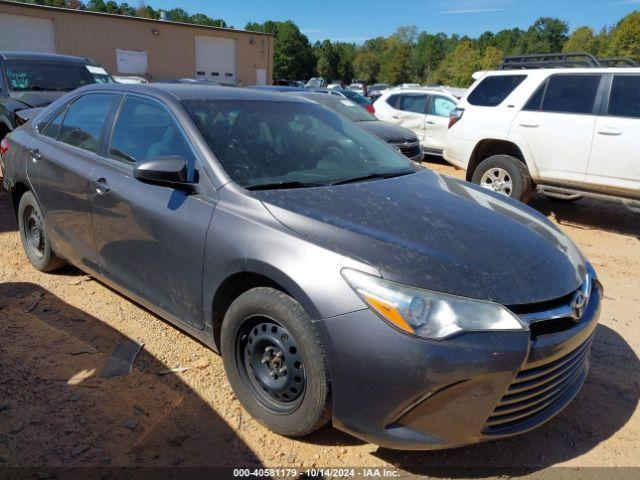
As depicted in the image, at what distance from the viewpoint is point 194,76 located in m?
35.6

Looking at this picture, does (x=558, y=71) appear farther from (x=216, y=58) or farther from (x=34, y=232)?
(x=216, y=58)

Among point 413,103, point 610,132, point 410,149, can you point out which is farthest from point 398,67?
point 610,132

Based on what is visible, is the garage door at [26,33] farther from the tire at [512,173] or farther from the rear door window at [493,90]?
the tire at [512,173]

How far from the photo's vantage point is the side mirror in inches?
108

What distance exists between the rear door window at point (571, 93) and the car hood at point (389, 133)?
2638mm

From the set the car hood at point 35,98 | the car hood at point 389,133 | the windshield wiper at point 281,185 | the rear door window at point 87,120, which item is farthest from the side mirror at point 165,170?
the car hood at point 389,133

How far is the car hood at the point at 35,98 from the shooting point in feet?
24.1

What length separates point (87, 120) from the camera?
150 inches

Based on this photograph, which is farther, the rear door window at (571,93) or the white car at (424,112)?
the white car at (424,112)

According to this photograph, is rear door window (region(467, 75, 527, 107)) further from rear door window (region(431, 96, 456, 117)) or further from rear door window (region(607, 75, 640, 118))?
rear door window (region(431, 96, 456, 117))

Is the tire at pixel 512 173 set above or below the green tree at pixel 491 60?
below

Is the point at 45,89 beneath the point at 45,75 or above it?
beneath

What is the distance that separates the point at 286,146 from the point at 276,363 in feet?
4.47

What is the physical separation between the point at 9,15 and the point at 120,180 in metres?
30.8
